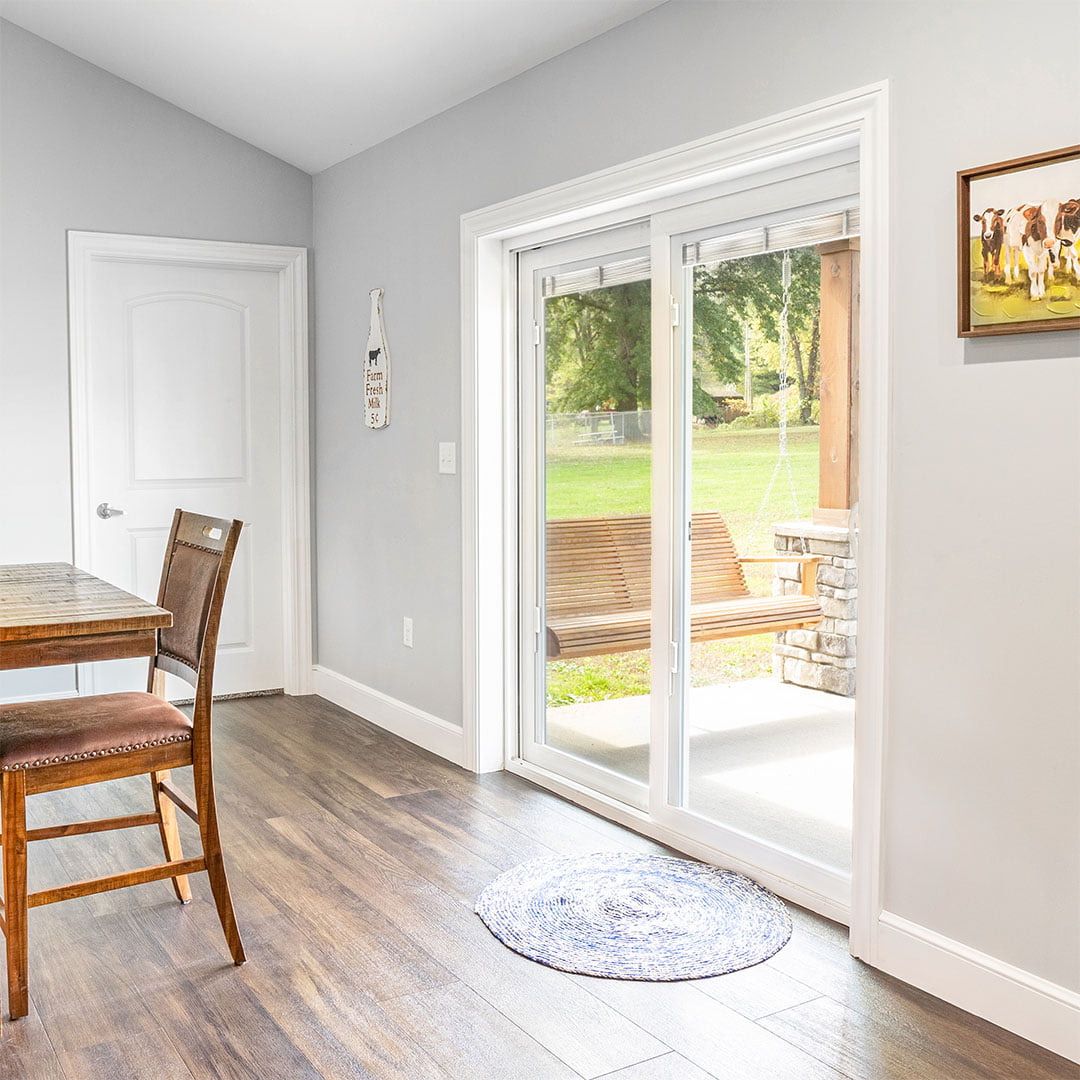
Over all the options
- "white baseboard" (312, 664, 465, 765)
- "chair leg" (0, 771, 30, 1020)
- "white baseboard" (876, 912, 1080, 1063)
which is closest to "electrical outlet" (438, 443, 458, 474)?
A: "white baseboard" (312, 664, 465, 765)

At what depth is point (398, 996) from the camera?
7.79 ft

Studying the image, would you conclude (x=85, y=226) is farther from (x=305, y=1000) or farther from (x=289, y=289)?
(x=305, y=1000)

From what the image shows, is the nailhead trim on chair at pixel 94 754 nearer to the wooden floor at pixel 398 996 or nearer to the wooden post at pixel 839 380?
the wooden floor at pixel 398 996

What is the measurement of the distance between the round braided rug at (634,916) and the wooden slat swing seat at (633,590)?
0.67 metres

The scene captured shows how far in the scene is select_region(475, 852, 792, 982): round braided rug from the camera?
2.52 metres

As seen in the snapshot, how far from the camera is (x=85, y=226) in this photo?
4.56 m

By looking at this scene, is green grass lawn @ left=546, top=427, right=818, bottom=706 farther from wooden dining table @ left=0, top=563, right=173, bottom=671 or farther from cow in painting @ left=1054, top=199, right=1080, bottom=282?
wooden dining table @ left=0, top=563, right=173, bottom=671

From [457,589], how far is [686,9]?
6.77 ft

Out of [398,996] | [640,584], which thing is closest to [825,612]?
[640,584]

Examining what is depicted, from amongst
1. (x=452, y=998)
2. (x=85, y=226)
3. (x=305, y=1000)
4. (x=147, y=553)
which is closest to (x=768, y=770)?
(x=452, y=998)

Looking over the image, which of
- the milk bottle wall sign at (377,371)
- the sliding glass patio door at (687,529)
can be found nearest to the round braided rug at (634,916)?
the sliding glass patio door at (687,529)

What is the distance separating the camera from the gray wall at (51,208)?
4.43 metres

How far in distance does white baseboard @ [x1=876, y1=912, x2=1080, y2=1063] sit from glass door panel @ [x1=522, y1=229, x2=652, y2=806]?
110 centimetres

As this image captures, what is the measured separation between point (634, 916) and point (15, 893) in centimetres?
139
